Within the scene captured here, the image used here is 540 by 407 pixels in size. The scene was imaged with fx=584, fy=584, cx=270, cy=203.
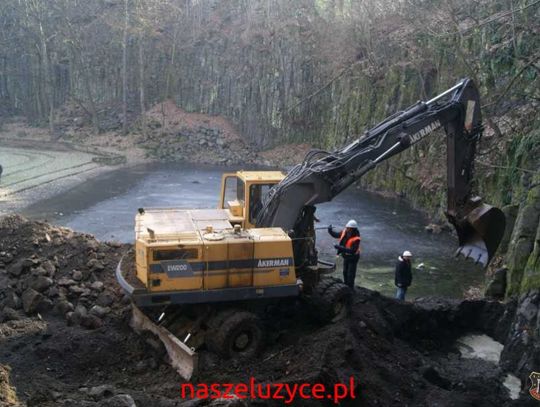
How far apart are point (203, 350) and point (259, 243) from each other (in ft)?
6.52

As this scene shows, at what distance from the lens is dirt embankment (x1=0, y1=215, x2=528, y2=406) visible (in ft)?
28.0

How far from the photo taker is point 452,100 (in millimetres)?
11609

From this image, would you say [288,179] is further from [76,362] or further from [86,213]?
[86,213]

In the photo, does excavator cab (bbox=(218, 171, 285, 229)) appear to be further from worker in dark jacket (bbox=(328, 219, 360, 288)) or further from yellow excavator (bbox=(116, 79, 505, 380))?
worker in dark jacket (bbox=(328, 219, 360, 288))

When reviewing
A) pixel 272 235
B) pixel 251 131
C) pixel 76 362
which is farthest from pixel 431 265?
pixel 251 131

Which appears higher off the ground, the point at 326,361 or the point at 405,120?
the point at 405,120

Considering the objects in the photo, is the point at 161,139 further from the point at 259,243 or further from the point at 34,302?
the point at 259,243

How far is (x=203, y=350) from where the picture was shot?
31.5ft

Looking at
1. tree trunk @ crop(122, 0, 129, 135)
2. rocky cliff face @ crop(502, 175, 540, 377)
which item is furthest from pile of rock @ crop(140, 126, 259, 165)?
rocky cliff face @ crop(502, 175, 540, 377)

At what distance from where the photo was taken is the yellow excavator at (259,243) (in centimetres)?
923

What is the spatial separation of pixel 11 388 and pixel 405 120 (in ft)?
26.5

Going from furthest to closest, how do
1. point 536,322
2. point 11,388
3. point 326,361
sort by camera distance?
point 536,322 < point 326,361 < point 11,388

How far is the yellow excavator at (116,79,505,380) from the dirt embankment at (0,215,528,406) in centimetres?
45

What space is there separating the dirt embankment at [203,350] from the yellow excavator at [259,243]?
451 mm
